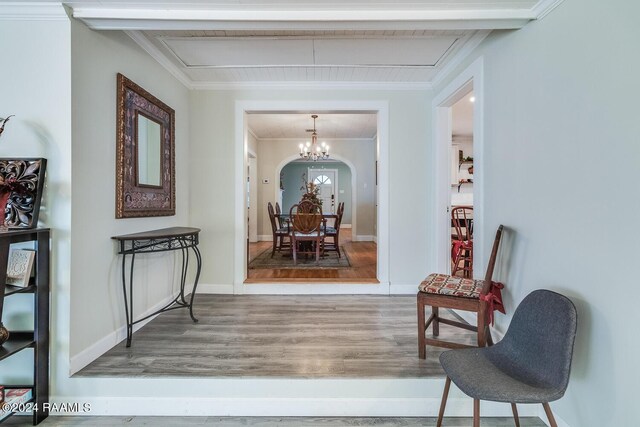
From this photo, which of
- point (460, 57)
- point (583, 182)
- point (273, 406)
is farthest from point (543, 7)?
point (273, 406)

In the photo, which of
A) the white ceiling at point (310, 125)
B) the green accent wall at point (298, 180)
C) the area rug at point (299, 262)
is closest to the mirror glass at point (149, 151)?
the area rug at point (299, 262)

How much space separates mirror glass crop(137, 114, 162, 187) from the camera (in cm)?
230

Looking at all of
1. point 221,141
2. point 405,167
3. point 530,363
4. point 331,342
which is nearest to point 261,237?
point 221,141

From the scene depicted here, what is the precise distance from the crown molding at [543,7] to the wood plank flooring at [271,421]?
7.28ft

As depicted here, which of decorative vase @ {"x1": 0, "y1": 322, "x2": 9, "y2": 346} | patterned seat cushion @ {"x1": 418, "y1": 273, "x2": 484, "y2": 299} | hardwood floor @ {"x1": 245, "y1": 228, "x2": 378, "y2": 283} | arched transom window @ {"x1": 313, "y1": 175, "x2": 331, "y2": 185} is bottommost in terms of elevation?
hardwood floor @ {"x1": 245, "y1": 228, "x2": 378, "y2": 283}

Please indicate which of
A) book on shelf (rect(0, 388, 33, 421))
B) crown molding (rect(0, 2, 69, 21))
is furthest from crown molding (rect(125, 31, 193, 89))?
book on shelf (rect(0, 388, 33, 421))

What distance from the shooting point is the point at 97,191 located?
74.1 inches

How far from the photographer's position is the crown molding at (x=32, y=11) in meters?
1.64

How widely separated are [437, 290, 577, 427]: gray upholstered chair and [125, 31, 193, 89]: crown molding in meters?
2.92

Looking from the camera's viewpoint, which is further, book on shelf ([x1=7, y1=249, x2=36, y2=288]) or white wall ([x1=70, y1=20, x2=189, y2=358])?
white wall ([x1=70, y1=20, x2=189, y2=358])

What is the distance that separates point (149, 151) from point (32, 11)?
3.33 feet

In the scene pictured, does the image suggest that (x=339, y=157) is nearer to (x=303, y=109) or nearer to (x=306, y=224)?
(x=306, y=224)

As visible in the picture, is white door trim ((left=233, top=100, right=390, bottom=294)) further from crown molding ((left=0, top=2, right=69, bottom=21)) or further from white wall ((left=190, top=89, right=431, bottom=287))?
crown molding ((left=0, top=2, right=69, bottom=21))

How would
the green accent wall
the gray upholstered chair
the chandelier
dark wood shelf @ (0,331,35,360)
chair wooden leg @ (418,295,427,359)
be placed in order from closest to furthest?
the gray upholstered chair
dark wood shelf @ (0,331,35,360)
chair wooden leg @ (418,295,427,359)
the chandelier
the green accent wall
